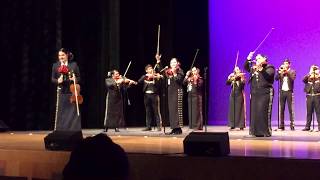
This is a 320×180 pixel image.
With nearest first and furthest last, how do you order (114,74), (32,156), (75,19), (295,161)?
(295,161) → (32,156) → (114,74) → (75,19)

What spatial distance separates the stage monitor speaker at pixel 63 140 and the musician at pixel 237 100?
7.26 meters

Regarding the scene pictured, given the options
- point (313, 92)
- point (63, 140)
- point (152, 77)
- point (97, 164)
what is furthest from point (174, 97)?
point (97, 164)

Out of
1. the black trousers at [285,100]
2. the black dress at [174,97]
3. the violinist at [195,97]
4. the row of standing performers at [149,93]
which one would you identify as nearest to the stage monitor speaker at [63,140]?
the row of standing performers at [149,93]

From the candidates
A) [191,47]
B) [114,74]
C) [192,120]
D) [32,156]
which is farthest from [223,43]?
[32,156]

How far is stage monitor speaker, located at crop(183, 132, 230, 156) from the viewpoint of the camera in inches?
191

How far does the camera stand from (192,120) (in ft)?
40.3

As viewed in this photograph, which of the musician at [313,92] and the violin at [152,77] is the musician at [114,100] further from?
the musician at [313,92]

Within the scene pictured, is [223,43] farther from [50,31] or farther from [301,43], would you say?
[50,31]

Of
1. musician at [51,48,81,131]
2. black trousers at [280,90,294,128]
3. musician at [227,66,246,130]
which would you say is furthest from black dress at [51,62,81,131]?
black trousers at [280,90,294,128]

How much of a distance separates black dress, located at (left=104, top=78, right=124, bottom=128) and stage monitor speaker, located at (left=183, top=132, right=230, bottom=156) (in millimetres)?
6552

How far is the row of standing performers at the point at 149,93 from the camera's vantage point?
8.64 meters

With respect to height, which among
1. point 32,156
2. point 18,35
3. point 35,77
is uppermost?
point 18,35

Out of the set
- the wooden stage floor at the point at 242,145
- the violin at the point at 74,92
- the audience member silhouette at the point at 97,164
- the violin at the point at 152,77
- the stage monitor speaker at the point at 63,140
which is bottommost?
the wooden stage floor at the point at 242,145

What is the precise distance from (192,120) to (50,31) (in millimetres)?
3843
